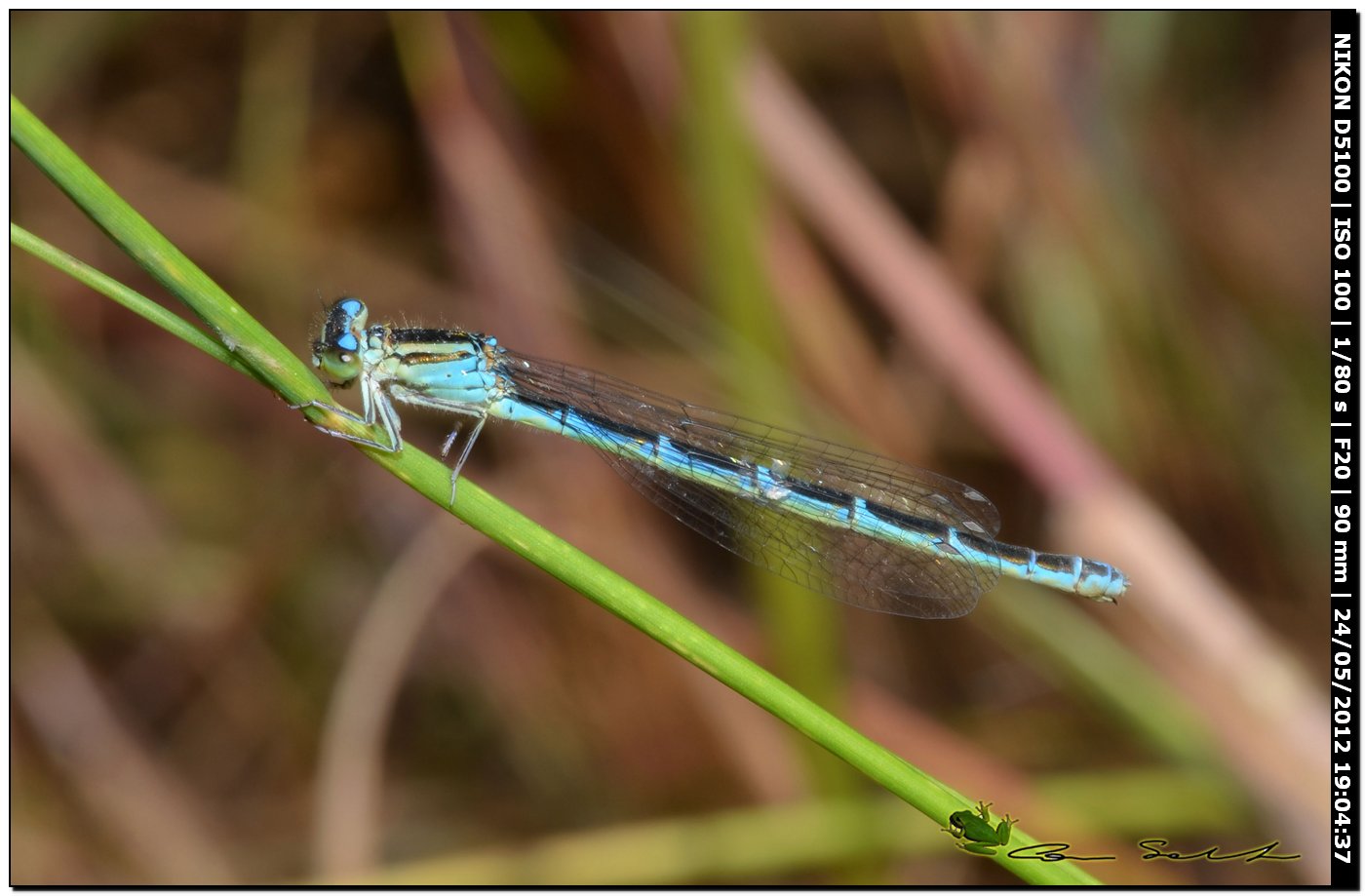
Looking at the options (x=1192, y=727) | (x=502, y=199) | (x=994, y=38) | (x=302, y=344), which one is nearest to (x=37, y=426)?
Result: (x=302, y=344)

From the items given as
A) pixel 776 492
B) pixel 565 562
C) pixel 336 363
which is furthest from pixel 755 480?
pixel 565 562

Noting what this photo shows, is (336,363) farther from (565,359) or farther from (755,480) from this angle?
(565,359)

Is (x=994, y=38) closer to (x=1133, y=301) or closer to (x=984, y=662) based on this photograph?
(x=1133, y=301)

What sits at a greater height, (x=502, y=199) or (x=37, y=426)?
(x=502, y=199)

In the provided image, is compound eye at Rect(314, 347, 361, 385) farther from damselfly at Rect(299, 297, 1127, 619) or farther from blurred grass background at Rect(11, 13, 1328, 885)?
blurred grass background at Rect(11, 13, 1328, 885)

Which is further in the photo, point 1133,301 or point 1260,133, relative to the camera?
point 1260,133

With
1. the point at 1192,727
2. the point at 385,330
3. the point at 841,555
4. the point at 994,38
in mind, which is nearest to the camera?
the point at 385,330
